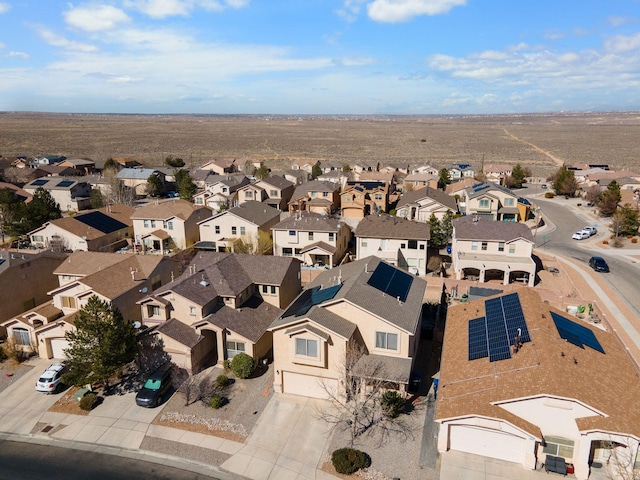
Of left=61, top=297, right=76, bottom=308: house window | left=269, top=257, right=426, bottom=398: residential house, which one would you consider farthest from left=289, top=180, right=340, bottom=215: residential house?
left=269, top=257, right=426, bottom=398: residential house

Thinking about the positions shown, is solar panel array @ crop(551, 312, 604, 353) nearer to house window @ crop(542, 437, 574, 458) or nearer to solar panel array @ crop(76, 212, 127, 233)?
house window @ crop(542, 437, 574, 458)

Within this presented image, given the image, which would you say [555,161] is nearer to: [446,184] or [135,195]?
[446,184]

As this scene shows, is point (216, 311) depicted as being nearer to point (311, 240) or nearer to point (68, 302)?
point (68, 302)

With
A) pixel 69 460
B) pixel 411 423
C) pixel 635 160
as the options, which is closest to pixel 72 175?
pixel 69 460

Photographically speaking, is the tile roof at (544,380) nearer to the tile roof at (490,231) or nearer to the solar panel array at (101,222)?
the tile roof at (490,231)

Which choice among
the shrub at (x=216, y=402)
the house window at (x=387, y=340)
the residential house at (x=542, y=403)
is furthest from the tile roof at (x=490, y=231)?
the shrub at (x=216, y=402)

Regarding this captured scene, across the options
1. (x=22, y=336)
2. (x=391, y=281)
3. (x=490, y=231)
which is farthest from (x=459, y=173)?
(x=22, y=336)
